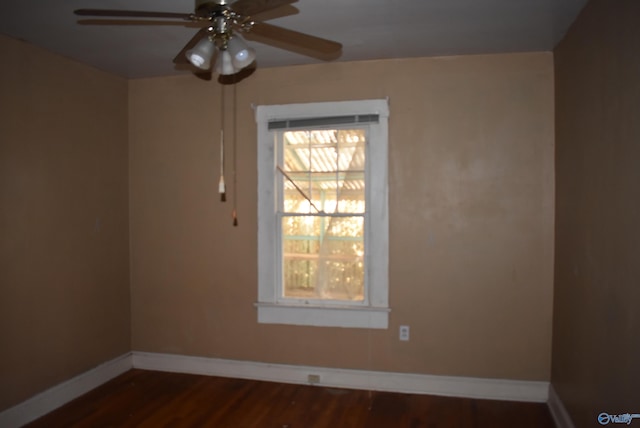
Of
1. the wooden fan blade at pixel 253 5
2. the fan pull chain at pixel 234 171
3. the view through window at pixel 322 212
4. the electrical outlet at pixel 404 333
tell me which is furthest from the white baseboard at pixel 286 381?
the wooden fan blade at pixel 253 5

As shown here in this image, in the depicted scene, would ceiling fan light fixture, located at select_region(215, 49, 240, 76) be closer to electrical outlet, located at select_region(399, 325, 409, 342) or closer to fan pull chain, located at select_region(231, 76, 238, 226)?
fan pull chain, located at select_region(231, 76, 238, 226)

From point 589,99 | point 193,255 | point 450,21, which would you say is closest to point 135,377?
point 193,255

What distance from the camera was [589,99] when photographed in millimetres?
2359

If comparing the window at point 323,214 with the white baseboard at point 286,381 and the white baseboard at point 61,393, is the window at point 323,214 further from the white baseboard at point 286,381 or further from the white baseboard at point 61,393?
the white baseboard at point 61,393

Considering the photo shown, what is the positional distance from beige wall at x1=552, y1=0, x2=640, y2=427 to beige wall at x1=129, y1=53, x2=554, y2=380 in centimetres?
24

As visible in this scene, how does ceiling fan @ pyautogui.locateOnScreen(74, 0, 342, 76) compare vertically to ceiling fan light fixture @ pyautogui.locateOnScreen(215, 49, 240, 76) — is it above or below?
above

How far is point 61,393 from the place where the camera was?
10.5ft

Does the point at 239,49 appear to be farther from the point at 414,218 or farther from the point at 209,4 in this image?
the point at 414,218

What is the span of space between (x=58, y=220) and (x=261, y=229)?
150 centimetres

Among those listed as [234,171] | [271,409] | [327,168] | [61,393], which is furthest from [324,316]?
[61,393]

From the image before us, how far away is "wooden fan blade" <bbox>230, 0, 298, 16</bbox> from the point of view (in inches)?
63.1

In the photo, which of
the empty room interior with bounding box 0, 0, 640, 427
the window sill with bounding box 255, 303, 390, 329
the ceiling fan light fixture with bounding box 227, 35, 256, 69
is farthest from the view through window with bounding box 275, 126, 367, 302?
the ceiling fan light fixture with bounding box 227, 35, 256, 69

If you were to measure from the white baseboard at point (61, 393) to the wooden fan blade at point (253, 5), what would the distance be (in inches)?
114

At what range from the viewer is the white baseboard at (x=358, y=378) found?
3215 millimetres
